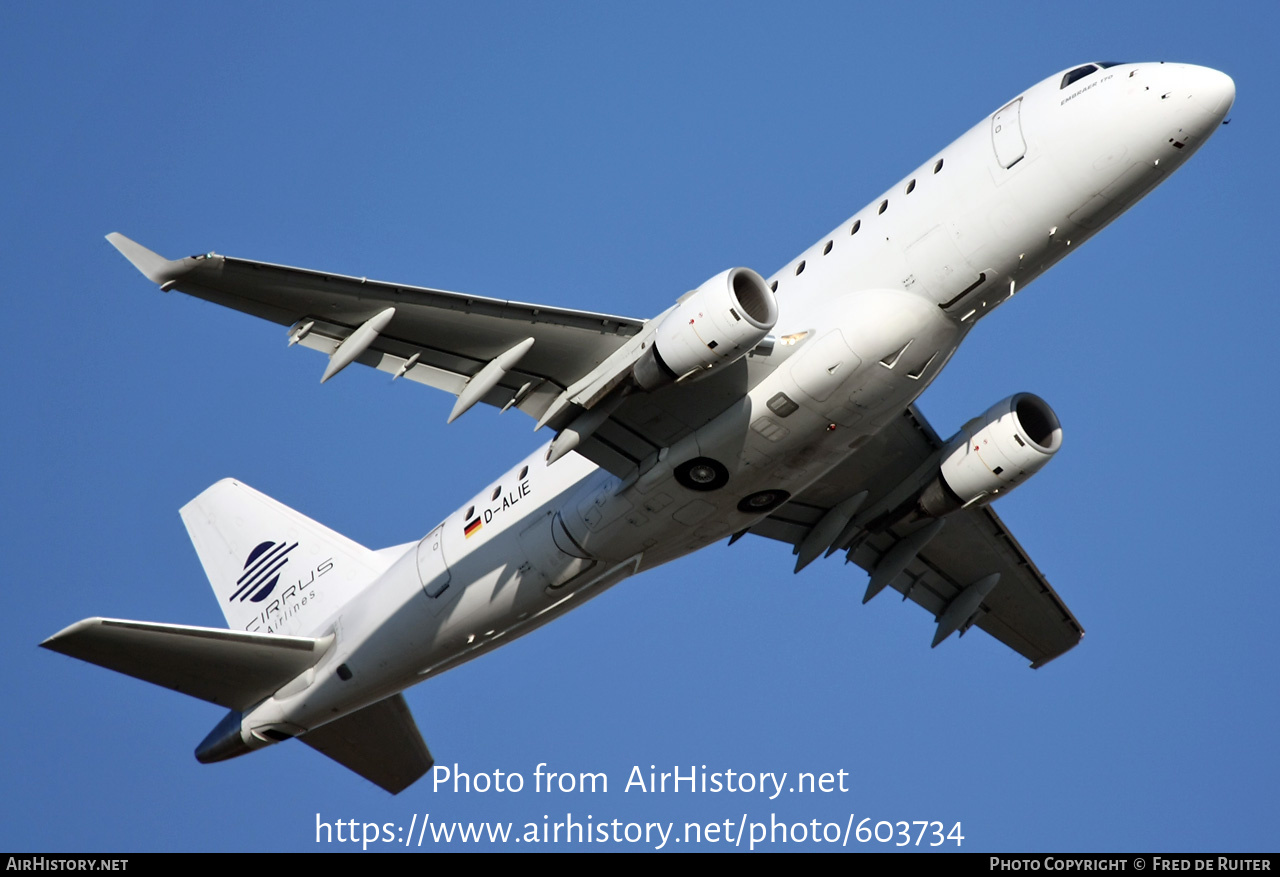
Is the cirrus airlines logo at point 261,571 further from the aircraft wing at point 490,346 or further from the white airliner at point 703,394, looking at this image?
the aircraft wing at point 490,346

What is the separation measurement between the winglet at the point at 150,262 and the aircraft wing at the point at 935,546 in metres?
12.5

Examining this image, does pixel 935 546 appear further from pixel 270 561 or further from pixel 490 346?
pixel 270 561

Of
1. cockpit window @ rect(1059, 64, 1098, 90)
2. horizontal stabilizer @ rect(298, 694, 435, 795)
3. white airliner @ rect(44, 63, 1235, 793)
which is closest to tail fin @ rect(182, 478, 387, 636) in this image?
white airliner @ rect(44, 63, 1235, 793)

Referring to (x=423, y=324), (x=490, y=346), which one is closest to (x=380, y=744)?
(x=490, y=346)

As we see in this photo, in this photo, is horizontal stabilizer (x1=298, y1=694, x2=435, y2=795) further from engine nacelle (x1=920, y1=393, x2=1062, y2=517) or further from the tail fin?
engine nacelle (x1=920, y1=393, x2=1062, y2=517)

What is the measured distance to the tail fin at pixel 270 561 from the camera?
Result: 101ft

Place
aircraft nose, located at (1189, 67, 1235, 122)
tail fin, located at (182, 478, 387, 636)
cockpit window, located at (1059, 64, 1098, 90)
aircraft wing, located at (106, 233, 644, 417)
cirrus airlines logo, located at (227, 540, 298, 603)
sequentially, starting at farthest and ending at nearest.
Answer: cirrus airlines logo, located at (227, 540, 298, 603)
tail fin, located at (182, 478, 387, 636)
cockpit window, located at (1059, 64, 1098, 90)
aircraft wing, located at (106, 233, 644, 417)
aircraft nose, located at (1189, 67, 1235, 122)

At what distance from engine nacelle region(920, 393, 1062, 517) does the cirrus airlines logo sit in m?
14.2

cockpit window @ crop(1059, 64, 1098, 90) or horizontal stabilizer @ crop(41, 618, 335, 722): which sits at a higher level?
cockpit window @ crop(1059, 64, 1098, 90)

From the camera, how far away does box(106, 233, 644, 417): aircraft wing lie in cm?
2219

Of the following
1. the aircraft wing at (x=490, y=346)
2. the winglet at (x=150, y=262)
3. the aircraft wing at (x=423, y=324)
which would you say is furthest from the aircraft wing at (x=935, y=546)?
the winglet at (x=150, y=262)

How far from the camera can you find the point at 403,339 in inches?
934

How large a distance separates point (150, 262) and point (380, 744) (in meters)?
13.0

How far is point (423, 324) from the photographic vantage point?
23.5 metres
